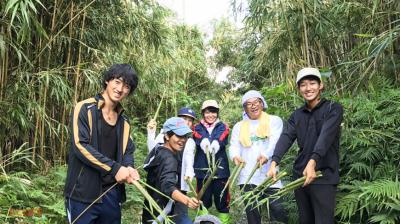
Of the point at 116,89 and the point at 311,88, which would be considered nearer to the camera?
the point at 116,89

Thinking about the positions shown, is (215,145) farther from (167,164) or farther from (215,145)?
(167,164)

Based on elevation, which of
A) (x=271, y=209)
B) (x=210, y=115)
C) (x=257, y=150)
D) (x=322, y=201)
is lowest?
(x=271, y=209)

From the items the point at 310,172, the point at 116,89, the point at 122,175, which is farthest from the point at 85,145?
the point at 310,172

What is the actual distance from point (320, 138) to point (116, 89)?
4.46ft

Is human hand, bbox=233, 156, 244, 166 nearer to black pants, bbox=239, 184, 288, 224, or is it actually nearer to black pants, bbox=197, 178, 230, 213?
black pants, bbox=239, 184, 288, 224

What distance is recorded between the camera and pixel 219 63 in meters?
19.2

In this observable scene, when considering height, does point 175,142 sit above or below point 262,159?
above

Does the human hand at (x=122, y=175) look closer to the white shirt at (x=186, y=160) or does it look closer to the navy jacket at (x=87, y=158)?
the navy jacket at (x=87, y=158)

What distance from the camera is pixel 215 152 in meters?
4.14

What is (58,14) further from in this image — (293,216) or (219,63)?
(219,63)

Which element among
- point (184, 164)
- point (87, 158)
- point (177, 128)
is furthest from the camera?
point (184, 164)

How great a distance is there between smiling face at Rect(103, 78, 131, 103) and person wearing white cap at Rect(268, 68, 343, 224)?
3.87 feet

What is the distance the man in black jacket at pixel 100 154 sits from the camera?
7.59ft

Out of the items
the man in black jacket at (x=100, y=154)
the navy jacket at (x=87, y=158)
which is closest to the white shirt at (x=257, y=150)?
the man in black jacket at (x=100, y=154)
